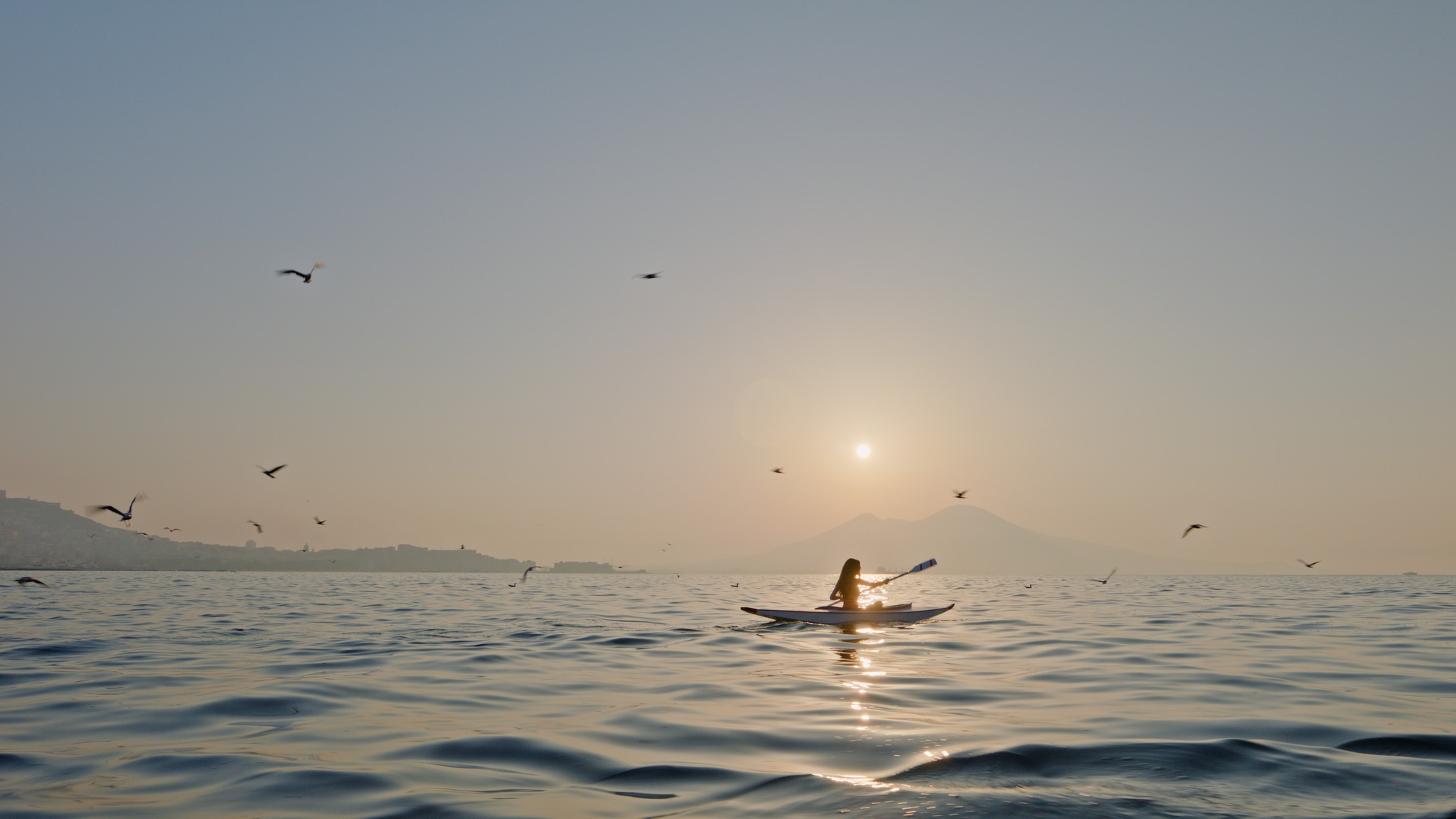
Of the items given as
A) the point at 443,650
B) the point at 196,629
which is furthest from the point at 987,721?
the point at 196,629

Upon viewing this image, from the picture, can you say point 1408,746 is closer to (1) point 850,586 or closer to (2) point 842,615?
(2) point 842,615

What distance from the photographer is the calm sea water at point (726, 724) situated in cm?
767

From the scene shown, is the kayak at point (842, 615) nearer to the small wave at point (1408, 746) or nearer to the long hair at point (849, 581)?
the long hair at point (849, 581)

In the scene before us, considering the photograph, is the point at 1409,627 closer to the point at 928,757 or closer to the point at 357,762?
the point at 928,757

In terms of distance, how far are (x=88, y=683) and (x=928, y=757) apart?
1417 cm

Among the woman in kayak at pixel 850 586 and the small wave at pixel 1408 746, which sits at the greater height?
the woman in kayak at pixel 850 586

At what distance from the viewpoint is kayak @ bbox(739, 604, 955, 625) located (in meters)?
27.1

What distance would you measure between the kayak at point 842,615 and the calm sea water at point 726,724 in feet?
5.07

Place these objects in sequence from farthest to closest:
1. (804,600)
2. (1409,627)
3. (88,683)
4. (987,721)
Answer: (804,600) < (1409,627) < (88,683) < (987,721)

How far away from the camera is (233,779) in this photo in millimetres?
8375

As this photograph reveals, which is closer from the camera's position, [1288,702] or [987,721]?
[987,721]

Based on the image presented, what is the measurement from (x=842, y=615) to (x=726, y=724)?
1617 centimetres

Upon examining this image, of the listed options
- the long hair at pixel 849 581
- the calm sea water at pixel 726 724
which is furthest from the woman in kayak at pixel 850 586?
the calm sea water at pixel 726 724

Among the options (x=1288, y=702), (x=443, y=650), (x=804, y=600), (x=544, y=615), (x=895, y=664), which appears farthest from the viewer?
(x=804, y=600)
